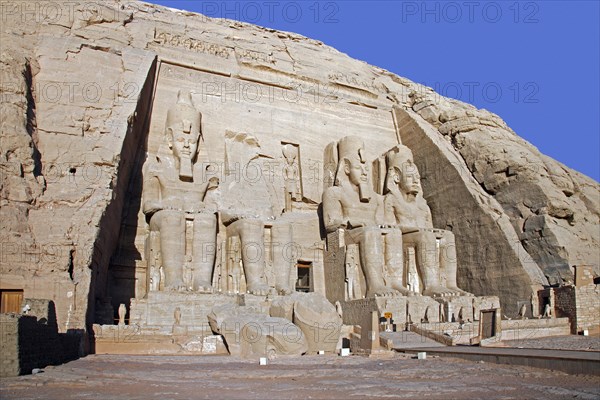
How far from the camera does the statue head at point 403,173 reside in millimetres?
15023

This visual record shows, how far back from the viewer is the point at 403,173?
15.1 m

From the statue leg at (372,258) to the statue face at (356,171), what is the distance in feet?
5.36

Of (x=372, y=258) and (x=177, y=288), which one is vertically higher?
(x=372, y=258)

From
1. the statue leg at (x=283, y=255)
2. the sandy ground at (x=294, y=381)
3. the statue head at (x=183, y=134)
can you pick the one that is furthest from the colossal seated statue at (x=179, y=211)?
the sandy ground at (x=294, y=381)

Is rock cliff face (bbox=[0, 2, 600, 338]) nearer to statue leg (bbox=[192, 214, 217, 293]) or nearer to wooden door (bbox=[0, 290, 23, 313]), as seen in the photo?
wooden door (bbox=[0, 290, 23, 313])

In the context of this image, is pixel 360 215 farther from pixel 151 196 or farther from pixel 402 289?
pixel 151 196

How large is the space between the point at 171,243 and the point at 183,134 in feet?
8.28

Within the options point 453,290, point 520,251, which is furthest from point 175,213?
point 520,251

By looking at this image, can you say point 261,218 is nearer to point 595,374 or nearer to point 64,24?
point 64,24

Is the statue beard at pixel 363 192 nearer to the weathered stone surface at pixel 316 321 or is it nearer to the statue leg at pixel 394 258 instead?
the statue leg at pixel 394 258

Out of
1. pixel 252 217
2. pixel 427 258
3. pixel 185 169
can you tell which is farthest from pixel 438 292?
pixel 185 169

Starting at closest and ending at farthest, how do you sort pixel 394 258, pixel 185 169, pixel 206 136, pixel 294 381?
pixel 294 381, pixel 185 169, pixel 394 258, pixel 206 136

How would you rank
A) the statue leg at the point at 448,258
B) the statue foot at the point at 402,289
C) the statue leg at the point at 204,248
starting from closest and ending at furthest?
the statue leg at the point at 204,248 < the statue foot at the point at 402,289 < the statue leg at the point at 448,258

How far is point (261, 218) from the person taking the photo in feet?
43.2
